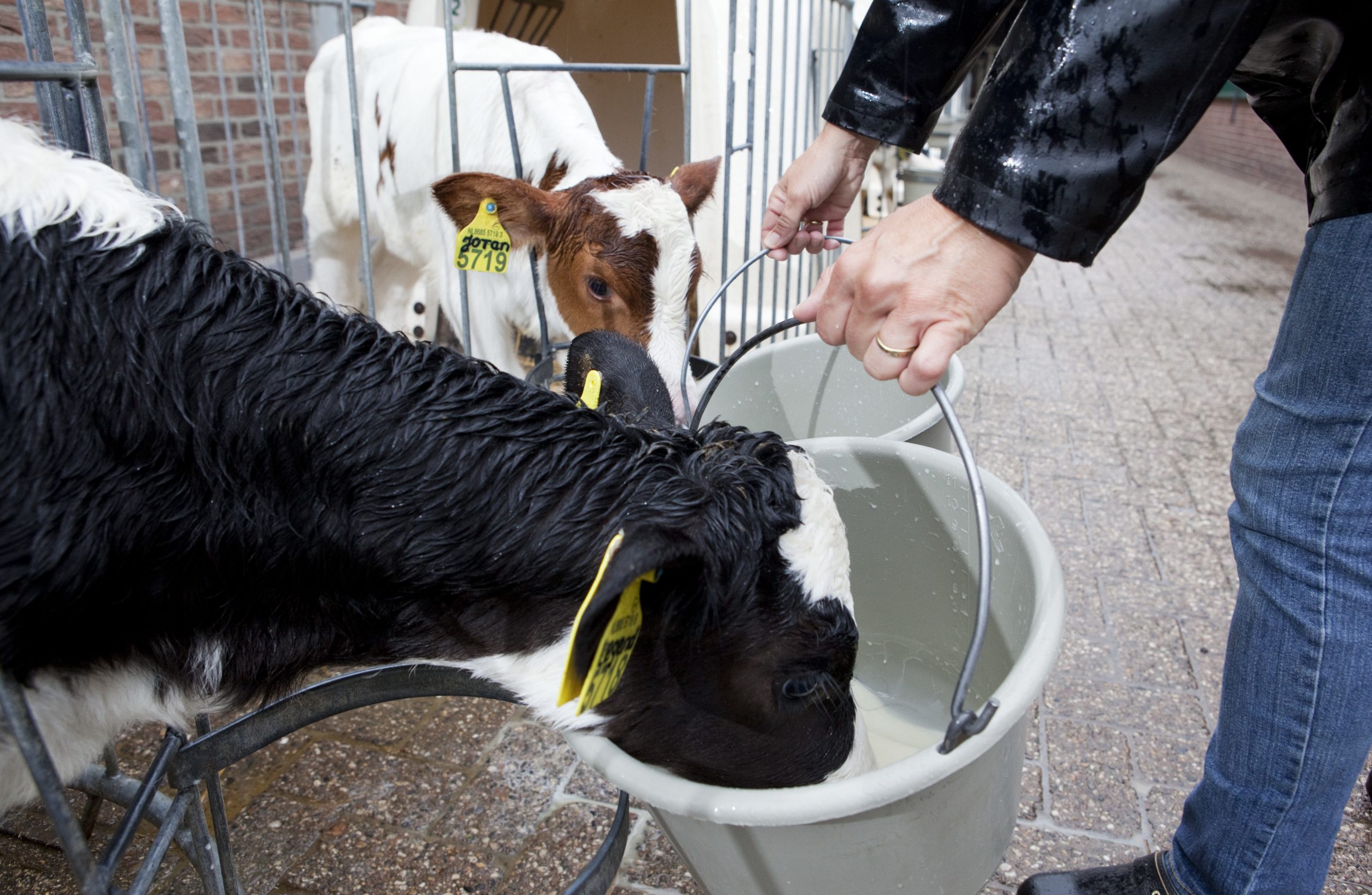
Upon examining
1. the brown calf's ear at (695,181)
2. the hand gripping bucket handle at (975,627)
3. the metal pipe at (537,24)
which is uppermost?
the metal pipe at (537,24)

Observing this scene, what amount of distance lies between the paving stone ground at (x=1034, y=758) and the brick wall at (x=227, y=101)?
2733 millimetres

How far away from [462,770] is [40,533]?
4.38 ft

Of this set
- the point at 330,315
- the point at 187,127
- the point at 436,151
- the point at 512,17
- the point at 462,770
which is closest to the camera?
the point at 330,315

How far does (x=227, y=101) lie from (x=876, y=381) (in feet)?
13.1

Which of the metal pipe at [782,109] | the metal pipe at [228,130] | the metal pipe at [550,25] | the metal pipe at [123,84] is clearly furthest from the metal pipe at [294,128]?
the metal pipe at [123,84]

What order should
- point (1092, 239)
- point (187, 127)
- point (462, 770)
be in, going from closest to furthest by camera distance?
1. point (1092, 239)
2. point (187, 127)
3. point (462, 770)

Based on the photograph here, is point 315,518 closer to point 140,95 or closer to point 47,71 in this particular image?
point 47,71

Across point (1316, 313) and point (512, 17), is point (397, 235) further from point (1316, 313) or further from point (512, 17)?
point (1316, 313)

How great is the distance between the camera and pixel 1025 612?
62.2 inches

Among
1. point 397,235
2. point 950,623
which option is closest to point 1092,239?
point 950,623

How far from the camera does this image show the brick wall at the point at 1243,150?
40.4ft

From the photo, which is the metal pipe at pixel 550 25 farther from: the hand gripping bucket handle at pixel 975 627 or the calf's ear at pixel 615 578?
the calf's ear at pixel 615 578

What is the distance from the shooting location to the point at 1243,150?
14742 millimetres

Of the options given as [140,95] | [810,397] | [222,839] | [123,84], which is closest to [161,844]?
[222,839]
